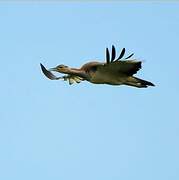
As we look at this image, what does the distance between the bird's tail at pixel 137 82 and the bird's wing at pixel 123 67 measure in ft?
0.70

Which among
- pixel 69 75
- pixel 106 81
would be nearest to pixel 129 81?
pixel 106 81

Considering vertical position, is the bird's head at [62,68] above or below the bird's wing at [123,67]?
above

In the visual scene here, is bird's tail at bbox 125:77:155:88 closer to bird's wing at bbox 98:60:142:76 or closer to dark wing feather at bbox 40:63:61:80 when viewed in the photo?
bird's wing at bbox 98:60:142:76

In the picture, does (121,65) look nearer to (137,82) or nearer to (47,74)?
(137,82)

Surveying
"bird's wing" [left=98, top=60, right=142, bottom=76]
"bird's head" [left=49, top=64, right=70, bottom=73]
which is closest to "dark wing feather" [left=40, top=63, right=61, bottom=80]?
"bird's head" [left=49, top=64, right=70, bottom=73]

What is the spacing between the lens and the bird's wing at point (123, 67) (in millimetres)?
21188

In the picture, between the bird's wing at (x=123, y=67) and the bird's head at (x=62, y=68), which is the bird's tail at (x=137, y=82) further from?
the bird's head at (x=62, y=68)

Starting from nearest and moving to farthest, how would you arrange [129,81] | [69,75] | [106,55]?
[106,55]
[129,81]
[69,75]

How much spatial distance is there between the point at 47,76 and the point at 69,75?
1.92 feet

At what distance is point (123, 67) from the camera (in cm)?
2145

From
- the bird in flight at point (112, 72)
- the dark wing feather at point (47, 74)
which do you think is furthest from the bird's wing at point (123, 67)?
the dark wing feather at point (47, 74)

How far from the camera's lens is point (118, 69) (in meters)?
21.5

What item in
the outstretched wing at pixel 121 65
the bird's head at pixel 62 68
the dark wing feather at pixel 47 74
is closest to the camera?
the outstretched wing at pixel 121 65

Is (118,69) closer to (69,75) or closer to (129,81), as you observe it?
(129,81)
